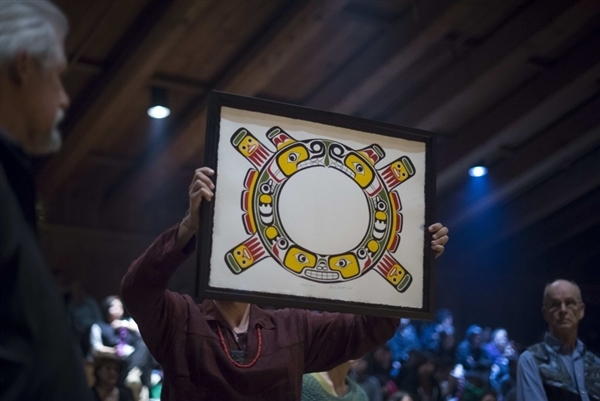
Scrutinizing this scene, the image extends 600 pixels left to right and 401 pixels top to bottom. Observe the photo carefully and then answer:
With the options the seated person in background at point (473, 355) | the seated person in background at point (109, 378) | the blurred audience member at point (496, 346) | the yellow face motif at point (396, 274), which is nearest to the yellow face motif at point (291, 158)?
the yellow face motif at point (396, 274)

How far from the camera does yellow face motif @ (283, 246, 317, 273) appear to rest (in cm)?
185

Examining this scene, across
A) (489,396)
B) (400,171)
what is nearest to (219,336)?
(400,171)

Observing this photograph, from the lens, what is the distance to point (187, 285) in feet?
28.3

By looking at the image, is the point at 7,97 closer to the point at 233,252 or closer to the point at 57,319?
the point at 57,319

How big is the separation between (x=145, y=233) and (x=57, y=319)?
27.7 feet

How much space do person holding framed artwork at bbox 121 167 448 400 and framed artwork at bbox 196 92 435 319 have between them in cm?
7

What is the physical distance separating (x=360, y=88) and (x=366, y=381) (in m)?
2.72

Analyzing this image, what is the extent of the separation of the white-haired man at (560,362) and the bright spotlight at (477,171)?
6.07 metres

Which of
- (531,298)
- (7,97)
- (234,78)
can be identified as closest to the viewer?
(7,97)

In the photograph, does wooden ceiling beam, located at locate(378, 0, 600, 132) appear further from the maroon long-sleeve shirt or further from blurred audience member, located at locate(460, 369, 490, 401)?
the maroon long-sleeve shirt

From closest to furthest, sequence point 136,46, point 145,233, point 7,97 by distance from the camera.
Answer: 1. point 7,97
2. point 136,46
3. point 145,233

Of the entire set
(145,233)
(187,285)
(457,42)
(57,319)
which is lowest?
(57,319)

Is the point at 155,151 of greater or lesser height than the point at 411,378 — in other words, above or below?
above

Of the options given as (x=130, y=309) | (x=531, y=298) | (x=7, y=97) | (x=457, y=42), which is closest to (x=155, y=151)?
(x=457, y=42)
